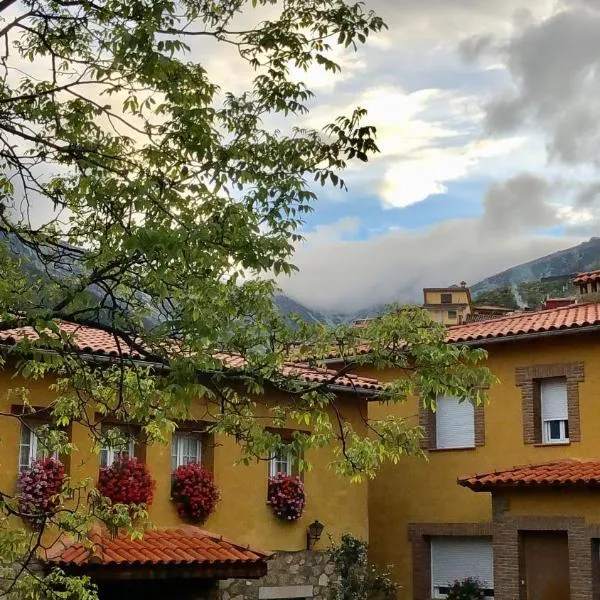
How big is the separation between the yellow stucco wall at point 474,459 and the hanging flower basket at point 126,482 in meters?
6.89

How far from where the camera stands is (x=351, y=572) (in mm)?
18172

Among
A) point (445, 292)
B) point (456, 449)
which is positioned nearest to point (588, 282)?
point (456, 449)

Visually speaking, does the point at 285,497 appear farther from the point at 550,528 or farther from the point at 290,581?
the point at 550,528

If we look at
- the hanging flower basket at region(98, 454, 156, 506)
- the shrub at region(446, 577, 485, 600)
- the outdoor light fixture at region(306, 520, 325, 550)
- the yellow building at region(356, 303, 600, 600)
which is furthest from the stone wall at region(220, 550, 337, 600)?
the yellow building at region(356, 303, 600, 600)

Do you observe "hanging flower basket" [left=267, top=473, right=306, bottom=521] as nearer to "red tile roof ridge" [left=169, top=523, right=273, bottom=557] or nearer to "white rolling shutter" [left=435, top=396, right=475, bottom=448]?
"red tile roof ridge" [left=169, top=523, right=273, bottom=557]

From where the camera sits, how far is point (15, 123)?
28.7 ft

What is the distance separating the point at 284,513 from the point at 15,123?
33.8 ft

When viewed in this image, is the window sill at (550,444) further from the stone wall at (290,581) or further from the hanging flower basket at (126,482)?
the hanging flower basket at (126,482)

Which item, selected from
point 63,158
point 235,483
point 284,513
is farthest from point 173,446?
point 63,158

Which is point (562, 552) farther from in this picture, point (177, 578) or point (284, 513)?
point (177, 578)

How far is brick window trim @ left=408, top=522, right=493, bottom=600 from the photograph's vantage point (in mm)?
19719

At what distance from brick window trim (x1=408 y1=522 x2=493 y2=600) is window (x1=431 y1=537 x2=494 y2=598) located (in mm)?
120

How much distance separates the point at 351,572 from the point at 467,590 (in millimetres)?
2214

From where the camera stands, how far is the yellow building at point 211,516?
14250 mm
